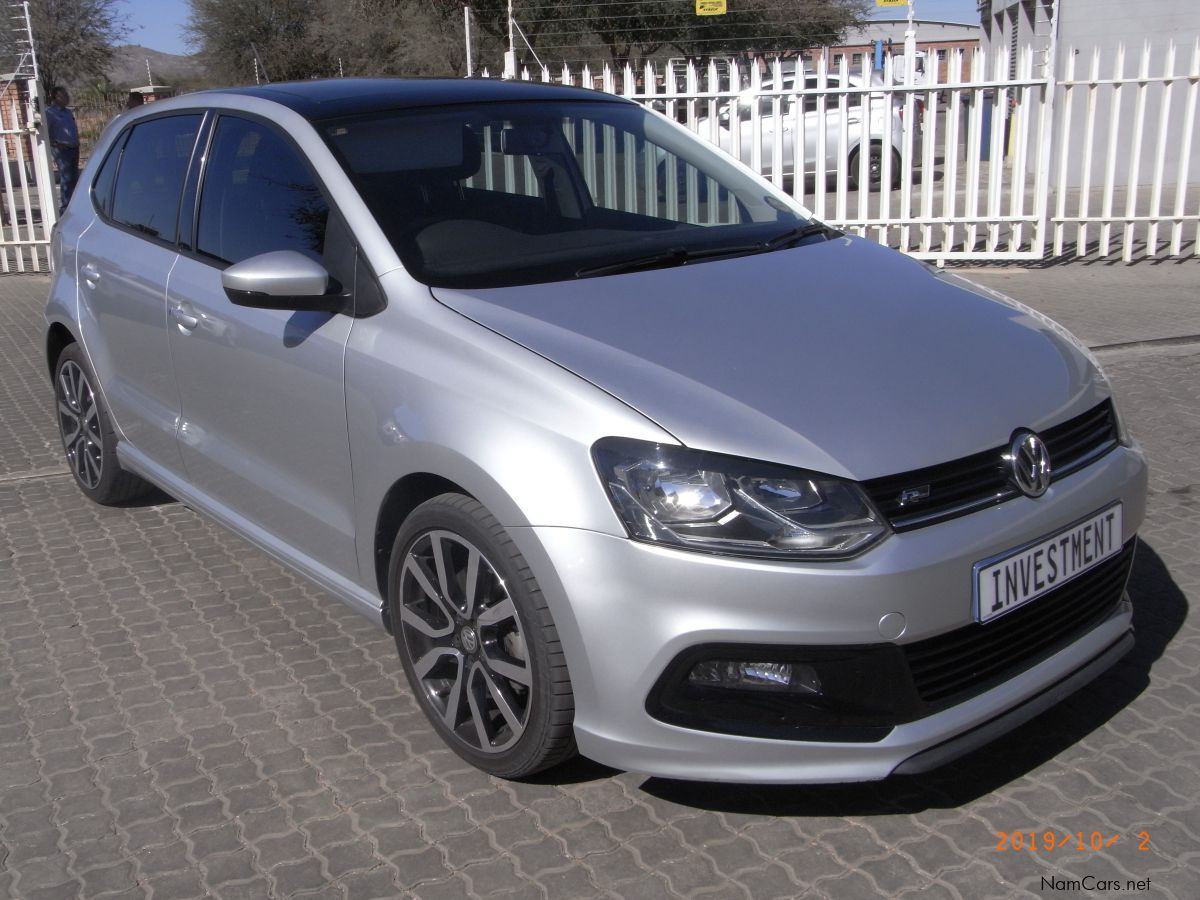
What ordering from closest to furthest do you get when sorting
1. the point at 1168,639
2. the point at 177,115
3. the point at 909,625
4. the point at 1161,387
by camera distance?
1. the point at 909,625
2. the point at 1168,639
3. the point at 177,115
4. the point at 1161,387

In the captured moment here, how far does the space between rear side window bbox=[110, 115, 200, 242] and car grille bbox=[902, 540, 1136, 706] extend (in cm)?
304

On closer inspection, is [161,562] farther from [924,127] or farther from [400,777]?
[924,127]

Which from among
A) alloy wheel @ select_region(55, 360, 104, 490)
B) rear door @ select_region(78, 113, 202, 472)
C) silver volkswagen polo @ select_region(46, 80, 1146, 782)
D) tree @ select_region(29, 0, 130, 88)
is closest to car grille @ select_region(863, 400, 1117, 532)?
silver volkswagen polo @ select_region(46, 80, 1146, 782)

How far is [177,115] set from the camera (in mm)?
4605

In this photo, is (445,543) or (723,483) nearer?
(723,483)

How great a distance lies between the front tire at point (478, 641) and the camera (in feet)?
9.28

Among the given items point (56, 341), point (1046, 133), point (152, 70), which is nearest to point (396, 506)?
point (56, 341)

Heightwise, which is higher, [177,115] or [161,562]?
[177,115]

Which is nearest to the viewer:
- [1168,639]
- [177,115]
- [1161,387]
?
[1168,639]

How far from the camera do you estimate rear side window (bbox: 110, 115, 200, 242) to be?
14.5 ft

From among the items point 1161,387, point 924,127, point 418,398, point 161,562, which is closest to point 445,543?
point 418,398

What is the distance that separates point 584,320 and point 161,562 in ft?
8.45

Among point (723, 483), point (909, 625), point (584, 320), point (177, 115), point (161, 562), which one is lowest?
point (161, 562)

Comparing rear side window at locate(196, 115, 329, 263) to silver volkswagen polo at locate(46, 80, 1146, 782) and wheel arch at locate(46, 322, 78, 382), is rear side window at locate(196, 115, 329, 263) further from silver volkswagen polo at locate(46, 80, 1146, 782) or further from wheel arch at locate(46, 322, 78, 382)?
wheel arch at locate(46, 322, 78, 382)
